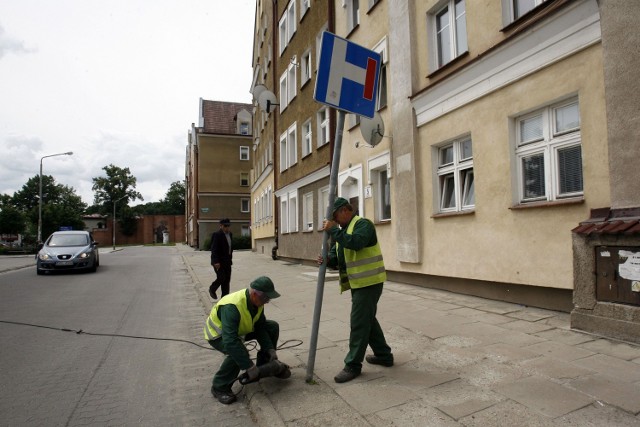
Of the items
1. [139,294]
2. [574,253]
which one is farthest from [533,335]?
[139,294]

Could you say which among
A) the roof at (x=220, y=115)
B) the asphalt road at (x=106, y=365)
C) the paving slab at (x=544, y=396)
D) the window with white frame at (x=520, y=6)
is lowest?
the asphalt road at (x=106, y=365)

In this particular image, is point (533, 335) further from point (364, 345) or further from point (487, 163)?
point (487, 163)

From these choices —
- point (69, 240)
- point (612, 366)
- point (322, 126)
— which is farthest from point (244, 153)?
point (612, 366)

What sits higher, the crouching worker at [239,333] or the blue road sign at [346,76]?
the blue road sign at [346,76]

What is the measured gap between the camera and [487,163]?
7.69 metres

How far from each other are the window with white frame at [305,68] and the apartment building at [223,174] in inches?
1153

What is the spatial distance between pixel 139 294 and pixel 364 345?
874 cm

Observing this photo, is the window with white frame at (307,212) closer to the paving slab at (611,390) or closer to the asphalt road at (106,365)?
the asphalt road at (106,365)

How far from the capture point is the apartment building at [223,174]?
46688 millimetres

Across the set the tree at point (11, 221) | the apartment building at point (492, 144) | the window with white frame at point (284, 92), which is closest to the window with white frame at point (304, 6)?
the window with white frame at point (284, 92)

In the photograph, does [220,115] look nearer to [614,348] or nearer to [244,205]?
[244,205]

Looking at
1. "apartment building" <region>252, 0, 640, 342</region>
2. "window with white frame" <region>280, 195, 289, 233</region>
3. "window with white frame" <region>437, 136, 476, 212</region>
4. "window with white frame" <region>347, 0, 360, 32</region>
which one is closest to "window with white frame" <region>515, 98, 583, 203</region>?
"apartment building" <region>252, 0, 640, 342</region>

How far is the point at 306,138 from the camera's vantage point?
18312 millimetres

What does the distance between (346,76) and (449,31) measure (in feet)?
A: 20.4
